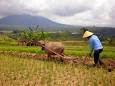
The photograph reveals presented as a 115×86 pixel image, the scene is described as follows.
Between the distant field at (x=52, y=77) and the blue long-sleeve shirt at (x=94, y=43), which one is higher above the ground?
the blue long-sleeve shirt at (x=94, y=43)

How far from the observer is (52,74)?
39.1 ft

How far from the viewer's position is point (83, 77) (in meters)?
11.5

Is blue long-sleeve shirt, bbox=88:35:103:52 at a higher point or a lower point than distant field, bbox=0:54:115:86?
higher

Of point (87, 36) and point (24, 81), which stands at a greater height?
point (87, 36)

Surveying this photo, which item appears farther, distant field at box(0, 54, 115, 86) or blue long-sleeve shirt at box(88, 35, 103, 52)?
blue long-sleeve shirt at box(88, 35, 103, 52)

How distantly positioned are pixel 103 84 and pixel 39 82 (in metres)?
2.39

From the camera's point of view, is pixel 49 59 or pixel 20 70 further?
pixel 49 59

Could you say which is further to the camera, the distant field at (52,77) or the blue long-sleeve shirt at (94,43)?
the blue long-sleeve shirt at (94,43)

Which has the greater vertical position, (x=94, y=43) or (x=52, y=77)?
(x=94, y=43)

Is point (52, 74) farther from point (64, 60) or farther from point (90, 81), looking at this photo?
point (64, 60)

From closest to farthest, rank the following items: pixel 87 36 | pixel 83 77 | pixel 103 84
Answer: pixel 103 84 → pixel 83 77 → pixel 87 36

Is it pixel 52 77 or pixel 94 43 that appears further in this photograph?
pixel 94 43

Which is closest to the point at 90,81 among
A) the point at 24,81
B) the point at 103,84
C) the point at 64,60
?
the point at 103,84

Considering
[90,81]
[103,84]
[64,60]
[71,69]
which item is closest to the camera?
[103,84]
